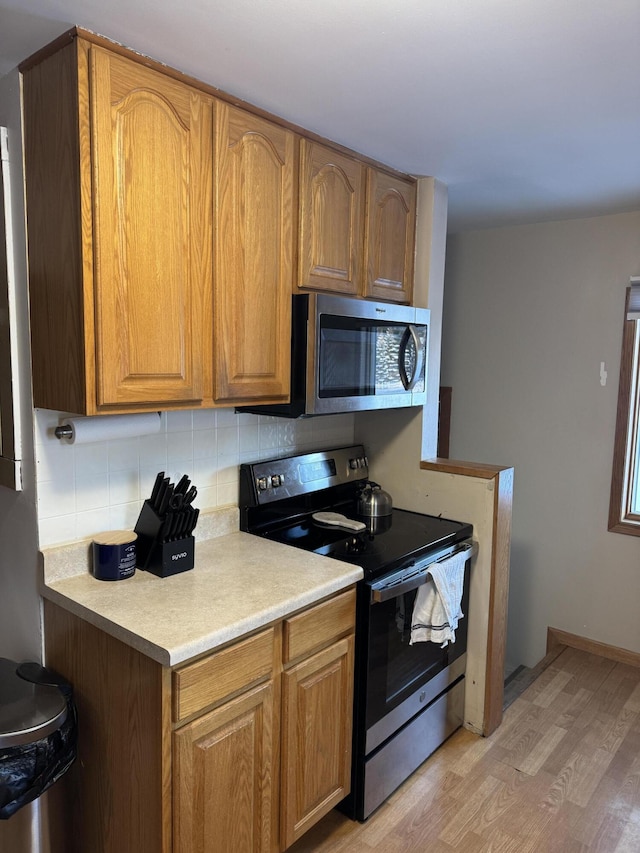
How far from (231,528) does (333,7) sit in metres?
1.61

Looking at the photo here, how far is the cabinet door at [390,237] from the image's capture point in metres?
2.27

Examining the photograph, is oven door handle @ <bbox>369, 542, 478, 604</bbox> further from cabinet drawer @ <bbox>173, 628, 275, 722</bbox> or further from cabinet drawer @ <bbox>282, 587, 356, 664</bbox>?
cabinet drawer @ <bbox>173, 628, 275, 722</bbox>

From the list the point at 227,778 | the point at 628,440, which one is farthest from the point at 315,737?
the point at 628,440

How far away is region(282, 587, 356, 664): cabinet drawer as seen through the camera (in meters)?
1.69

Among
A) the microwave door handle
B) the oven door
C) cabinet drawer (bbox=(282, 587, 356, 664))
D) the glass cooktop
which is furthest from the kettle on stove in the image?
cabinet drawer (bbox=(282, 587, 356, 664))

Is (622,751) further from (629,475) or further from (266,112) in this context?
(266,112)

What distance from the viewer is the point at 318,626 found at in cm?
176

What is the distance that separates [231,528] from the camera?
2.22 metres

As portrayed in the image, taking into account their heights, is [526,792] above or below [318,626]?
below

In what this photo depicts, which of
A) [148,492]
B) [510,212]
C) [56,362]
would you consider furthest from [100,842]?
[510,212]

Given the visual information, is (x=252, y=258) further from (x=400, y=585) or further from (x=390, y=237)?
(x=400, y=585)

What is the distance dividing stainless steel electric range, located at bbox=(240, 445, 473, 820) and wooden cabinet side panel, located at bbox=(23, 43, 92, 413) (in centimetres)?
87

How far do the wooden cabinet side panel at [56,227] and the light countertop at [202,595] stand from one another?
52 centimetres

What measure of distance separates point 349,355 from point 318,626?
898 mm
